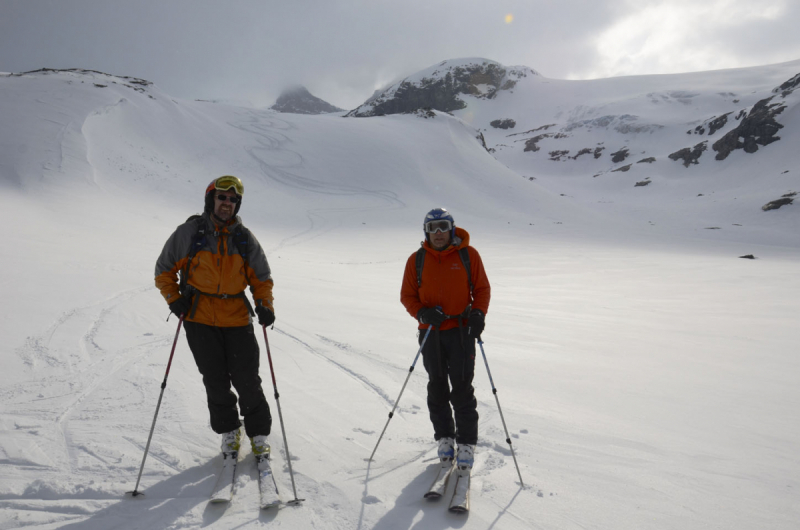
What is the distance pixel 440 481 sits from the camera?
11.1 ft

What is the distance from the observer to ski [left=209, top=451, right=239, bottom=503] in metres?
3.13

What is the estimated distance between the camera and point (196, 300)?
336 cm

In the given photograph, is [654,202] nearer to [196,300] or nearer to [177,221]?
[177,221]

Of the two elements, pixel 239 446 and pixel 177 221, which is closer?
pixel 239 446

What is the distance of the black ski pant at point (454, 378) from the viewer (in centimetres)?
348

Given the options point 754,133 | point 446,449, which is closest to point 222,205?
point 446,449

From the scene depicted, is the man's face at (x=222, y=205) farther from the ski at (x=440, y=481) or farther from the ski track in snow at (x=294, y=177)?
the ski track in snow at (x=294, y=177)

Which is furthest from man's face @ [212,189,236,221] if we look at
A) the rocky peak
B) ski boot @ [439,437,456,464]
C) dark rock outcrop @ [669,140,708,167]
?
the rocky peak

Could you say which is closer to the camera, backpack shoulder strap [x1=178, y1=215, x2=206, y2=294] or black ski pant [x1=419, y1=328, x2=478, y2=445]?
backpack shoulder strap [x1=178, y1=215, x2=206, y2=294]

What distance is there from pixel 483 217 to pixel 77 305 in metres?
25.9

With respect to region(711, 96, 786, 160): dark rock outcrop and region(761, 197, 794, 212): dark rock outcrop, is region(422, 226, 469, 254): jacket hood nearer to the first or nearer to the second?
region(761, 197, 794, 212): dark rock outcrop

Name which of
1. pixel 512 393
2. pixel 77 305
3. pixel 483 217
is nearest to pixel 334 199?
pixel 483 217

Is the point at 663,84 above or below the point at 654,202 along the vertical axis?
above

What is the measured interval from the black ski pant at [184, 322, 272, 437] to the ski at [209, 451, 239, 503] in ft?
0.71
